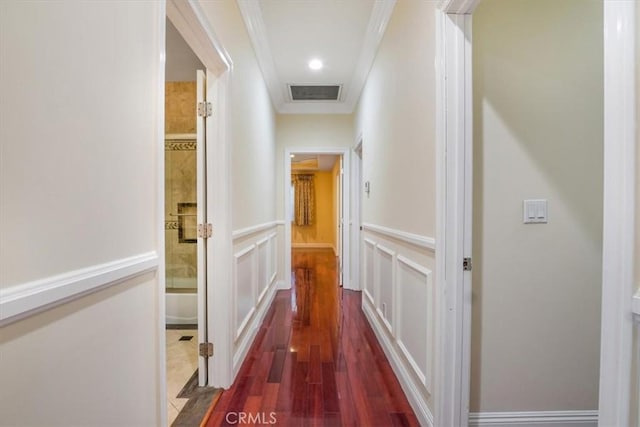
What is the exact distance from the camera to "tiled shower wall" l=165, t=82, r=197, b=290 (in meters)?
2.88

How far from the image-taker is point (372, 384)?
1.90m

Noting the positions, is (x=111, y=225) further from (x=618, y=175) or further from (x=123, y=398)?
(x=618, y=175)

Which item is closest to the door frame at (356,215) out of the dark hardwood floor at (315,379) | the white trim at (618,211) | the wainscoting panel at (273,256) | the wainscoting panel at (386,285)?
the dark hardwood floor at (315,379)

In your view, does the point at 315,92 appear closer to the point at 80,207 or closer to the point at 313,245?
the point at 80,207

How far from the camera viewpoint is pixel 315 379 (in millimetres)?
1941

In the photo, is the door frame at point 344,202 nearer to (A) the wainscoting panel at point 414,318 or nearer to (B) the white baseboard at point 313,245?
(A) the wainscoting panel at point 414,318

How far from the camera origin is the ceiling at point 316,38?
7.42ft

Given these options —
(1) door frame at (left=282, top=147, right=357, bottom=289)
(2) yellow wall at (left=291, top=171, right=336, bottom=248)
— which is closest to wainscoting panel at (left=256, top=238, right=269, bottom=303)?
(1) door frame at (left=282, top=147, right=357, bottom=289)

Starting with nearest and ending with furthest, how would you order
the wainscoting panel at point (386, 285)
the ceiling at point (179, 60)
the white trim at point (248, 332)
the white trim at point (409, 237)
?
the white trim at point (409, 237) < the white trim at point (248, 332) < the wainscoting panel at point (386, 285) < the ceiling at point (179, 60)

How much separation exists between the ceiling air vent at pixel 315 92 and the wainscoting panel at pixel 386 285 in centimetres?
223

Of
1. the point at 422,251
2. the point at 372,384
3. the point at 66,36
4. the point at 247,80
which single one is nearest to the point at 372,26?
the point at 247,80

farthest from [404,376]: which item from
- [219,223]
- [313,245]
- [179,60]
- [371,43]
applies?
[313,245]

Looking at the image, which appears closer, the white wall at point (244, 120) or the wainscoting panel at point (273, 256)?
the white wall at point (244, 120)

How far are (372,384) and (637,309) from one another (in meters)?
1.66
